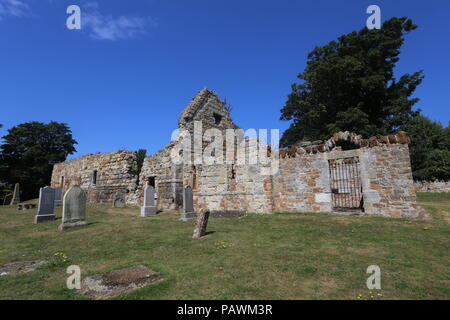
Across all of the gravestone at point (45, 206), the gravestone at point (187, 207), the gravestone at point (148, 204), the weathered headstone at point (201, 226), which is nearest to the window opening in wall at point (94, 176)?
the gravestone at point (45, 206)

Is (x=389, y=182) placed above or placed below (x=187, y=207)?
above

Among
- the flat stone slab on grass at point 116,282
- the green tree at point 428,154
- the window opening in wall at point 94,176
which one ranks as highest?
the green tree at point 428,154

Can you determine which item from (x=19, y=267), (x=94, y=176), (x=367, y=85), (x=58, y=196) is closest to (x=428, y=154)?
(x=367, y=85)

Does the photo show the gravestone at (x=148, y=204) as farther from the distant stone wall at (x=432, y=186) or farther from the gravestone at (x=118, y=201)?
the distant stone wall at (x=432, y=186)

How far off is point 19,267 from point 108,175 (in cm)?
1657

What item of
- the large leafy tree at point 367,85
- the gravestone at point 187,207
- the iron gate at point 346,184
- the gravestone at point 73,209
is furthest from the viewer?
the large leafy tree at point 367,85

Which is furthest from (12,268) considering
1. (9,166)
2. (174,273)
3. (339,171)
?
(9,166)

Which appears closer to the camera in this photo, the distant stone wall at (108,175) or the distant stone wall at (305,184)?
the distant stone wall at (305,184)

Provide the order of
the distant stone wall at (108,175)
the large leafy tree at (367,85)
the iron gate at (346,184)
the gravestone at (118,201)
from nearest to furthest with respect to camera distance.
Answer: the iron gate at (346,184) → the gravestone at (118,201) → the distant stone wall at (108,175) → the large leafy tree at (367,85)

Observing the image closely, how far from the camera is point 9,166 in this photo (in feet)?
111

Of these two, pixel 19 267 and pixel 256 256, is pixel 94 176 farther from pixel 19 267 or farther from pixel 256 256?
pixel 256 256

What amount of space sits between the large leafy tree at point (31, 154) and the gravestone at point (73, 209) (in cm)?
3152

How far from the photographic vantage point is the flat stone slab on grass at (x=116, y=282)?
3.67m

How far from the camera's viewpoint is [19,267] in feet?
16.6
